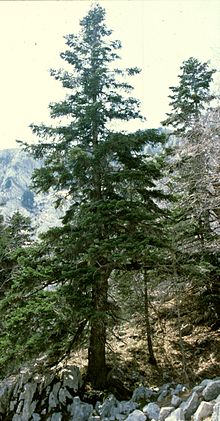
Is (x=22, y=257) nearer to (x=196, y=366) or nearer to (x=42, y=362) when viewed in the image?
(x=42, y=362)

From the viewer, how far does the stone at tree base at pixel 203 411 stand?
5.87m

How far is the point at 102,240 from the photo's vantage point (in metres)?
9.71

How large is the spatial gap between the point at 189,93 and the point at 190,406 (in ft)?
41.6

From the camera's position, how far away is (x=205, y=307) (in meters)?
15.8

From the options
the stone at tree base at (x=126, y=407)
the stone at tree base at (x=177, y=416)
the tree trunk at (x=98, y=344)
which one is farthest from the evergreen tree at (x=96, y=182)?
the stone at tree base at (x=177, y=416)

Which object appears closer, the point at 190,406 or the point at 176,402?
the point at 190,406

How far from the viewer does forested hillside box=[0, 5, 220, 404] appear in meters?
9.29

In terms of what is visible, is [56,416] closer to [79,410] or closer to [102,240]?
[79,410]

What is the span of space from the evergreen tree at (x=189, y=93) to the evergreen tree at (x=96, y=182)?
4028mm

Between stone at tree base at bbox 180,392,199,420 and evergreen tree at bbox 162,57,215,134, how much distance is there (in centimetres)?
1127

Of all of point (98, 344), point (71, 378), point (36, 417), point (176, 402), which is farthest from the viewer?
point (98, 344)

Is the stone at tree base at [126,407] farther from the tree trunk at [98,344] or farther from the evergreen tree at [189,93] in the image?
the evergreen tree at [189,93]

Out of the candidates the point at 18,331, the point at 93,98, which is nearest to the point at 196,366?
the point at 18,331

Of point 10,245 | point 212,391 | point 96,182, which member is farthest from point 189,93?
point 212,391
